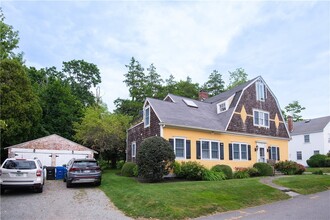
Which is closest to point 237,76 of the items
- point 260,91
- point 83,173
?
point 260,91

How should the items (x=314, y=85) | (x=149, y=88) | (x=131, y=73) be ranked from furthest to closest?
(x=131, y=73) → (x=149, y=88) → (x=314, y=85)

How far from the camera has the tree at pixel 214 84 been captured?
48.1 metres

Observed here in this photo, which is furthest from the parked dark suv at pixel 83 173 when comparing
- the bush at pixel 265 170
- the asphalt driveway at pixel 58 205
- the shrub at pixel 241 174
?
the bush at pixel 265 170

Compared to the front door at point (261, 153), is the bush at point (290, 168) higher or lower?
lower

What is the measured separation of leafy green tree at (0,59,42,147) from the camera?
21.2 meters

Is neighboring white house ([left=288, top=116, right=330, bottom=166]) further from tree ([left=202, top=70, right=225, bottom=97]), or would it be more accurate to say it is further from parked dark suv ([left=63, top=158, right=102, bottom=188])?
parked dark suv ([left=63, top=158, right=102, bottom=188])

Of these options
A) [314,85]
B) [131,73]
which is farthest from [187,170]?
[131,73]

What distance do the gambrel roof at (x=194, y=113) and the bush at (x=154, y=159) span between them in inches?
104

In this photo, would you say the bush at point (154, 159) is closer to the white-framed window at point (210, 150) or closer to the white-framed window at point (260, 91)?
the white-framed window at point (210, 150)

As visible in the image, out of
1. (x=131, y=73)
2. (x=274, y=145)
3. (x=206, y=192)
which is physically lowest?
(x=206, y=192)

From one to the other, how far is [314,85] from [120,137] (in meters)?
18.1

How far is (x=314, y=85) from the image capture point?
22.5 m

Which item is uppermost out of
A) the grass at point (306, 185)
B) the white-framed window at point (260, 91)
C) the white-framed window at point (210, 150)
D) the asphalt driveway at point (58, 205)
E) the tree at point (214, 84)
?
the tree at point (214, 84)

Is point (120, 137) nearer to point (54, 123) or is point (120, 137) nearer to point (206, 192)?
point (54, 123)
